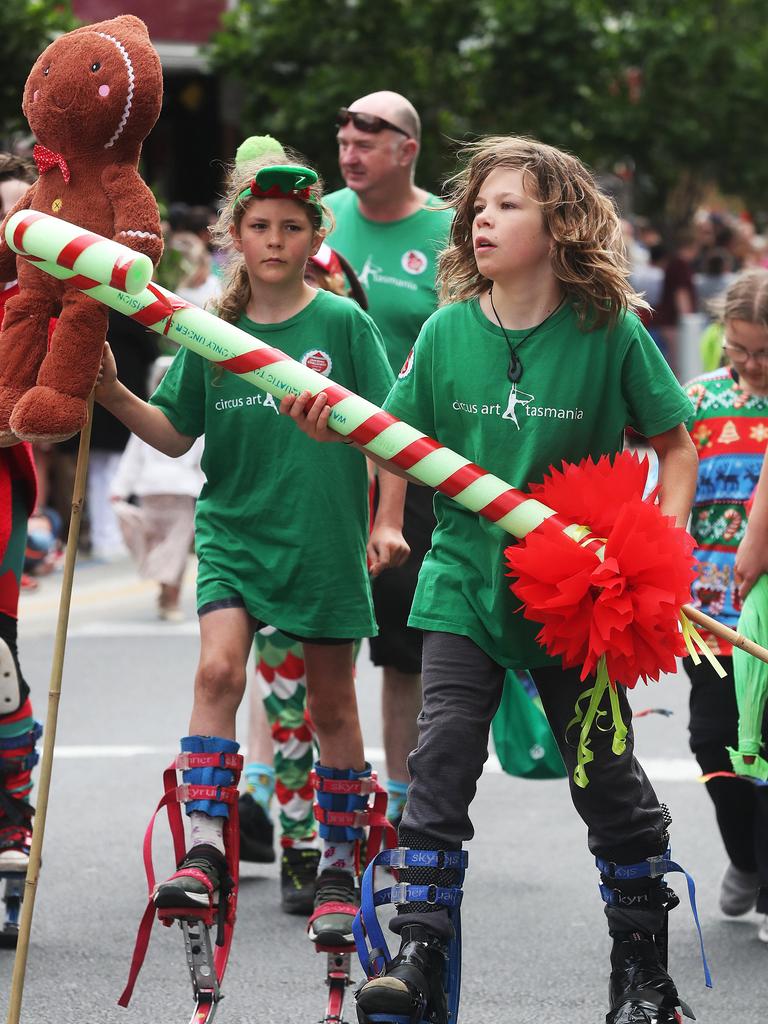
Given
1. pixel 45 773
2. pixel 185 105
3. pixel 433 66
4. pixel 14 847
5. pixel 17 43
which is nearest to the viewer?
pixel 45 773

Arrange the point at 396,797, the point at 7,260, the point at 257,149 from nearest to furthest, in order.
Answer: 1. the point at 7,260
2. the point at 257,149
3. the point at 396,797

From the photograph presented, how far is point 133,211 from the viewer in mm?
3945

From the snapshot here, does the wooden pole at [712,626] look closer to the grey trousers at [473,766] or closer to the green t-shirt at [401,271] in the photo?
the grey trousers at [473,766]

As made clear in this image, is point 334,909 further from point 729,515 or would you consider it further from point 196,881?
point 729,515

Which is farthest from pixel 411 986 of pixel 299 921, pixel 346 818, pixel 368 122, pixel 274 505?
pixel 368 122

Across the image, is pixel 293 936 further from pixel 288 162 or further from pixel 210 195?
pixel 210 195

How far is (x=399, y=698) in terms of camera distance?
19.0 ft

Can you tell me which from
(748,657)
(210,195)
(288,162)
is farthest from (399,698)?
(210,195)

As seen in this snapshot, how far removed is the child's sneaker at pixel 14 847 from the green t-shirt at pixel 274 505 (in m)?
0.91

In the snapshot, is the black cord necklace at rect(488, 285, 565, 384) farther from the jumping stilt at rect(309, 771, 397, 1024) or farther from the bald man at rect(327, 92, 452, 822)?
the bald man at rect(327, 92, 452, 822)

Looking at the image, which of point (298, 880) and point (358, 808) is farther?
point (298, 880)

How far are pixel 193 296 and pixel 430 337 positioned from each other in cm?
793

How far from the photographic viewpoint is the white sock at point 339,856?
14.9 feet

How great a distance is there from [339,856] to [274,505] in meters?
0.90
